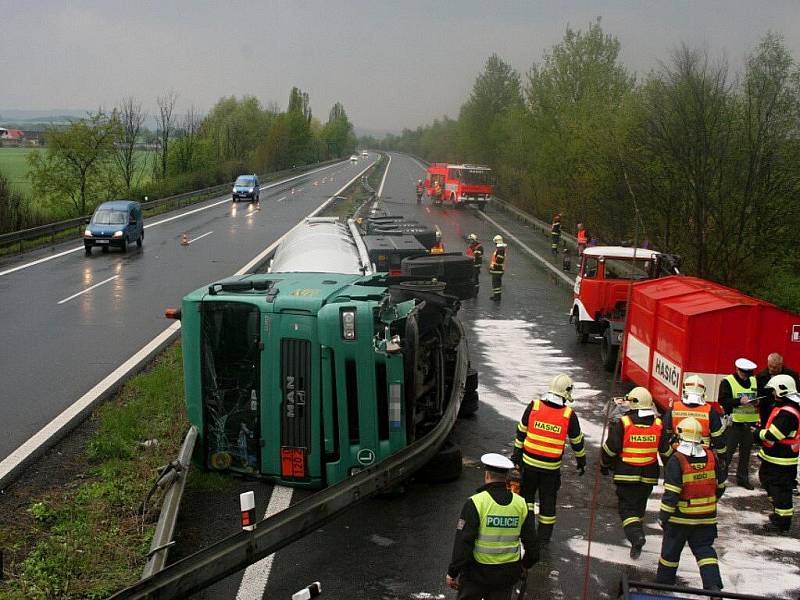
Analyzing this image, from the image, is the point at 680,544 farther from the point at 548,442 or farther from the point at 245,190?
the point at 245,190

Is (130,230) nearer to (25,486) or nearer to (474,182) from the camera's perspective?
(25,486)

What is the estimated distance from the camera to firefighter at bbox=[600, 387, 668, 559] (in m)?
8.47

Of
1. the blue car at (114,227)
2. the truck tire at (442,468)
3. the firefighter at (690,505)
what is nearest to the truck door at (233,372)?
the truck tire at (442,468)

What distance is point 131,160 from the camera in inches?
2534

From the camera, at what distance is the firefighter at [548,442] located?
334 inches

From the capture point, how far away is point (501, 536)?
19.8 ft

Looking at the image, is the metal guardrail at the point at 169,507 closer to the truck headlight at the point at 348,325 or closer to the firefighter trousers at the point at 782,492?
the truck headlight at the point at 348,325

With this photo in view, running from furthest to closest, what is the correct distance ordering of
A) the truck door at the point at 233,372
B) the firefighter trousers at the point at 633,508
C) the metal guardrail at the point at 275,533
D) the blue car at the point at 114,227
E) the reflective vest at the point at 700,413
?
the blue car at the point at 114,227, the truck door at the point at 233,372, the reflective vest at the point at 700,413, the firefighter trousers at the point at 633,508, the metal guardrail at the point at 275,533

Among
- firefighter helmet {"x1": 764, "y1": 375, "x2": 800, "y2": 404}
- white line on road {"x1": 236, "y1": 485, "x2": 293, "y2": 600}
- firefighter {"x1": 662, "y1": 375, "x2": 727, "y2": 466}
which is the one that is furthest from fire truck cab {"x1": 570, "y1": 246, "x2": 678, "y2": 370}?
white line on road {"x1": 236, "y1": 485, "x2": 293, "y2": 600}

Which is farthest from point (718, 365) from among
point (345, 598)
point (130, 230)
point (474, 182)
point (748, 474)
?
point (474, 182)

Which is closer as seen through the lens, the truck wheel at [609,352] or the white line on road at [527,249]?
the truck wheel at [609,352]

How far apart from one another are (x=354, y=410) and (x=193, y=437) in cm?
192

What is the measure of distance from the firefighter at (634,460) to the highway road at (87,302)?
7275mm

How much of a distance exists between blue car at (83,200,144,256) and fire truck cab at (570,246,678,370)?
20010mm
